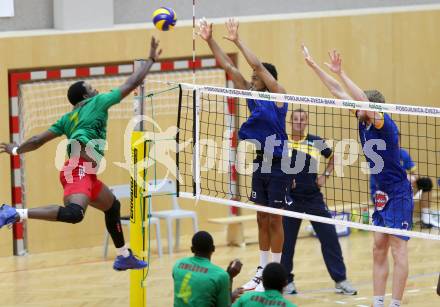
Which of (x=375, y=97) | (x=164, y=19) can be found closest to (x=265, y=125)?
(x=375, y=97)

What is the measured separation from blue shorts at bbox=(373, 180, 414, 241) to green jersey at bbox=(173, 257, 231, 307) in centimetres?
255

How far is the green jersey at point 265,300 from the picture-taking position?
905cm

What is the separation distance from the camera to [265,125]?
12406 mm

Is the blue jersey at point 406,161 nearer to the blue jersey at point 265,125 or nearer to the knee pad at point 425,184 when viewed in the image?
the knee pad at point 425,184

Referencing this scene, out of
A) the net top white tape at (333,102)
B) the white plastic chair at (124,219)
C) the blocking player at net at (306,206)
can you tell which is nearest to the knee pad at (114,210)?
the net top white tape at (333,102)

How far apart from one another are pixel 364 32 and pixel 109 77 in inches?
185

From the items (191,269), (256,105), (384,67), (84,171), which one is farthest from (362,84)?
(191,269)

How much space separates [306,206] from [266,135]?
185 cm

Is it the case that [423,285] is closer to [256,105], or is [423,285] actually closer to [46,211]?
[256,105]

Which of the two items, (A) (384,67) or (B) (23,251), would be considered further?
(A) (384,67)

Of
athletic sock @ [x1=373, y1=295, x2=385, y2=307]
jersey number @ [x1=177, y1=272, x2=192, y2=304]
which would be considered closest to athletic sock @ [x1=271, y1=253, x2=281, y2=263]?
athletic sock @ [x1=373, y1=295, x2=385, y2=307]

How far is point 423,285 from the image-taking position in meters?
14.0

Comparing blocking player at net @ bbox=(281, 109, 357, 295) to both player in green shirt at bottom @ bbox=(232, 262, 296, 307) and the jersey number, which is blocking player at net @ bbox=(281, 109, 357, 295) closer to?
the jersey number

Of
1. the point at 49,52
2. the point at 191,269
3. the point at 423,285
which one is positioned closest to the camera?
the point at 191,269
